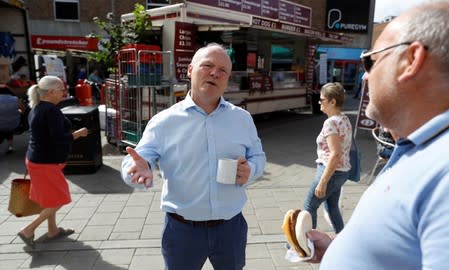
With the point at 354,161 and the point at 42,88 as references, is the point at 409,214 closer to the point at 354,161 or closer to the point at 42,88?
the point at 354,161

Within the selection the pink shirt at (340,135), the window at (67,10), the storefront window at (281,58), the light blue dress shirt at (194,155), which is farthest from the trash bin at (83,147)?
the window at (67,10)

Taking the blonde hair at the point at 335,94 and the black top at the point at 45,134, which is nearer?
the blonde hair at the point at 335,94

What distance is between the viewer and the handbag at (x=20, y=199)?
12.4ft

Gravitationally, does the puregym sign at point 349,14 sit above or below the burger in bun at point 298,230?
above

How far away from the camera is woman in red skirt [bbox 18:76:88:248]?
3.71m

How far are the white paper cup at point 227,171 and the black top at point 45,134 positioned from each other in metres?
2.31

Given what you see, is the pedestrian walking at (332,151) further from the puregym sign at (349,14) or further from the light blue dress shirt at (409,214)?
the puregym sign at (349,14)

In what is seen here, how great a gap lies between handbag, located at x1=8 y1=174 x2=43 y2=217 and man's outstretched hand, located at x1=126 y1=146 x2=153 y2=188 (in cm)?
234

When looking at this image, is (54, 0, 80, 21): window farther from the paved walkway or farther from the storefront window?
the paved walkway

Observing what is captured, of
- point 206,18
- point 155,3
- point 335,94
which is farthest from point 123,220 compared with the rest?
point 155,3

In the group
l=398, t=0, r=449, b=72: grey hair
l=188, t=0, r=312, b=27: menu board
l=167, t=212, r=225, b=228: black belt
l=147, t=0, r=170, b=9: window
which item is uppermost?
l=147, t=0, r=170, b=9: window

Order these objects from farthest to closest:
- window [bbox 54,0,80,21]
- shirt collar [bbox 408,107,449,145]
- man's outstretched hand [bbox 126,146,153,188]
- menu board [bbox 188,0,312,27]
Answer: window [bbox 54,0,80,21]
menu board [bbox 188,0,312,27]
man's outstretched hand [bbox 126,146,153,188]
shirt collar [bbox 408,107,449,145]

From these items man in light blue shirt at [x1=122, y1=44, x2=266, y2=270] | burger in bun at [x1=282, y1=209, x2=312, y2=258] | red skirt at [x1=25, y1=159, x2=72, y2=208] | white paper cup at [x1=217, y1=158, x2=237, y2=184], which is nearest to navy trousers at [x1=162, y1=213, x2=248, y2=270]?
man in light blue shirt at [x1=122, y1=44, x2=266, y2=270]

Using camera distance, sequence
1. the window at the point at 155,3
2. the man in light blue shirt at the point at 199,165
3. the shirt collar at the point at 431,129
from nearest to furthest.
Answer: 1. the shirt collar at the point at 431,129
2. the man in light blue shirt at the point at 199,165
3. the window at the point at 155,3
